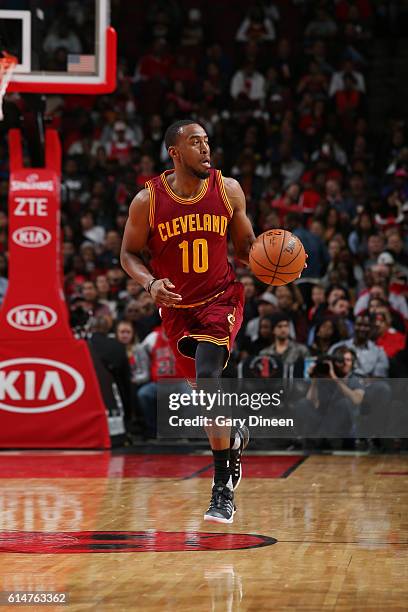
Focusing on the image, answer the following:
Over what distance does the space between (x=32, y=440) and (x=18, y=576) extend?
19.8 ft

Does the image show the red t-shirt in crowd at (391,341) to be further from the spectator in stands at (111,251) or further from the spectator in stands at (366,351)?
the spectator in stands at (111,251)

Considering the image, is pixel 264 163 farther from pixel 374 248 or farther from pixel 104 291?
pixel 104 291

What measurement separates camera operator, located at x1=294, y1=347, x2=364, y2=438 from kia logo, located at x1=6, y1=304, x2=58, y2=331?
2.40m

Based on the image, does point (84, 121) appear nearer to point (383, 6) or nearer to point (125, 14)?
point (125, 14)

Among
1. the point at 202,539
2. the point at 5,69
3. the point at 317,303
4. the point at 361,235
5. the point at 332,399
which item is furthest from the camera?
the point at 361,235

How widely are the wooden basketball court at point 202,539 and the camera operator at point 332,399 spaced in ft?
4.77

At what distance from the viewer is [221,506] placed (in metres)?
5.70

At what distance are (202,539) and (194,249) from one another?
173 cm

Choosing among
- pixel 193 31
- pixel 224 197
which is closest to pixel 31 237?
pixel 224 197

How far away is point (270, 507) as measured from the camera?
629 centimetres

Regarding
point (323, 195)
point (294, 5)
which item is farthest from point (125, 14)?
point (323, 195)

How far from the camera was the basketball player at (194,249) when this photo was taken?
6.04 meters

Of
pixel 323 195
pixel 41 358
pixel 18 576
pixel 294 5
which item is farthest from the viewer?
pixel 294 5

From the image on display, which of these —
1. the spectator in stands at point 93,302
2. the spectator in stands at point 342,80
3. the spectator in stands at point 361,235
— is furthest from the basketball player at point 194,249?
the spectator in stands at point 342,80
